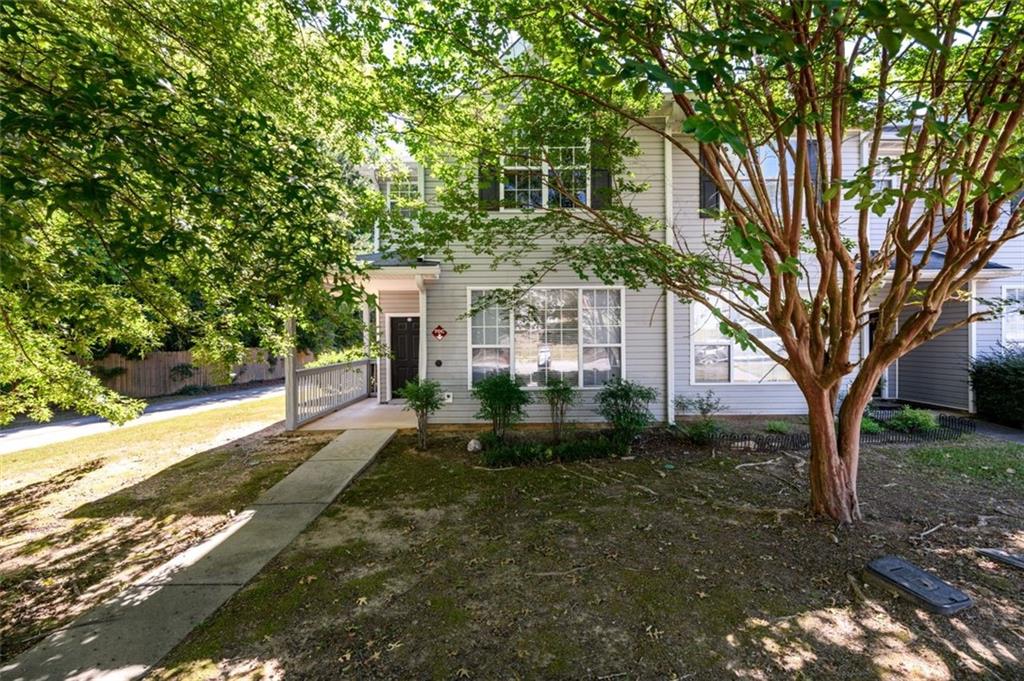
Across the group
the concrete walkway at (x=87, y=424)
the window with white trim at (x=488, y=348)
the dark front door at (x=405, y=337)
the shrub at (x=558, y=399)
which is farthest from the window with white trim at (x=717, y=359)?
the concrete walkway at (x=87, y=424)

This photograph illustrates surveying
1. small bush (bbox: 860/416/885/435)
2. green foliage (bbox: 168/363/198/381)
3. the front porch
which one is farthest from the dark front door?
green foliage (bbox: 168/363/198/381)

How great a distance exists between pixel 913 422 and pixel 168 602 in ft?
34.3

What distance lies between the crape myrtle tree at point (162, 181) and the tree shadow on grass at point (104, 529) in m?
1.24

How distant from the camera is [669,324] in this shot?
8.38m

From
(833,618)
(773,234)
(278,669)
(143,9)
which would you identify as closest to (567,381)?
(773,234)

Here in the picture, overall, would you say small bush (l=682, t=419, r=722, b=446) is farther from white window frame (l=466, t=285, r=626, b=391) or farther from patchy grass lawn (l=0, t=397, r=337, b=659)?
patchy grass lawn (l=0, t=397, r=337, b=659)

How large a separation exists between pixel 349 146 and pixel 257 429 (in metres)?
6.62

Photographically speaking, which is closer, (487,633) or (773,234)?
(487,633)

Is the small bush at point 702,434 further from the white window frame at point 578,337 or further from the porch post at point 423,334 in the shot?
the porch post at point 423,334

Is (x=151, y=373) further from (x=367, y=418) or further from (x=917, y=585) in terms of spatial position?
(x=917, y=585)

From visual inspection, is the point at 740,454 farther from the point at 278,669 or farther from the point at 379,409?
the point at 379,409

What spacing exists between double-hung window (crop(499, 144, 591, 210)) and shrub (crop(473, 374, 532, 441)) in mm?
2934

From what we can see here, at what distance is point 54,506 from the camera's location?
202 inches

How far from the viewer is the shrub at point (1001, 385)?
25.9 ft
